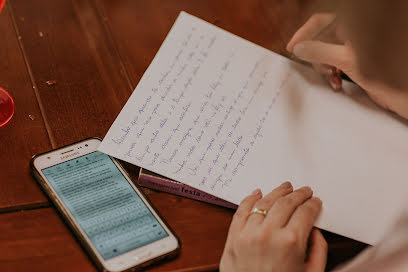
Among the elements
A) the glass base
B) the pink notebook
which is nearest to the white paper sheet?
the pink notebook

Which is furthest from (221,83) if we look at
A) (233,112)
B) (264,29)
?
(264,29)

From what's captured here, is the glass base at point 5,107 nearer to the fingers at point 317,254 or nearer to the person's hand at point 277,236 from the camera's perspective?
the person's hand at point 277,236

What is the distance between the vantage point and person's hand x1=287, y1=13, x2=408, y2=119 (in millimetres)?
813

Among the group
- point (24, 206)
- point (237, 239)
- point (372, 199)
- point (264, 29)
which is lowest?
point (24, 206)

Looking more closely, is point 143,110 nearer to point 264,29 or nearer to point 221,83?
point 221,83

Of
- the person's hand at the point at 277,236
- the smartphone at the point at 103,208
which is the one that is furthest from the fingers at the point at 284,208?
the smartphone at the point at 103,208

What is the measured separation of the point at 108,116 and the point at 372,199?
1.26 ft

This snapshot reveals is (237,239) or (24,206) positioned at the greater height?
(237,239)

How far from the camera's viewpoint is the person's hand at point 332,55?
813 mm

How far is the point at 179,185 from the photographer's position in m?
0.69

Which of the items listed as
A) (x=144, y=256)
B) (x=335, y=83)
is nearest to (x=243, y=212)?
(x=144, y=256)

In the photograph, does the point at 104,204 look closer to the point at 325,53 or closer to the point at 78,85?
the point at 78,85

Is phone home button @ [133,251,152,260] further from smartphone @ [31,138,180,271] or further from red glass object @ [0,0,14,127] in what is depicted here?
red glass object @ [0,0,14,127]

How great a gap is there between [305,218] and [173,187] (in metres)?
0.17
